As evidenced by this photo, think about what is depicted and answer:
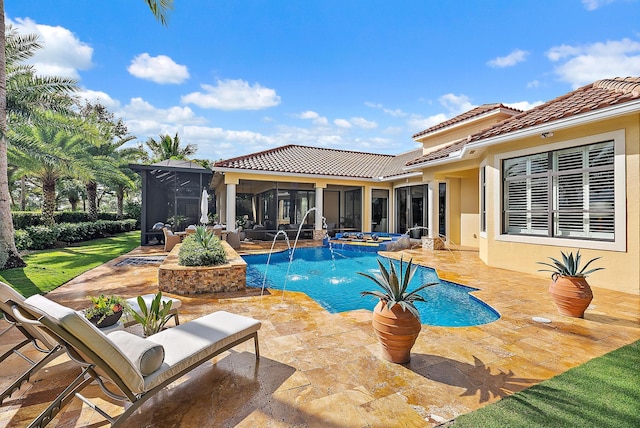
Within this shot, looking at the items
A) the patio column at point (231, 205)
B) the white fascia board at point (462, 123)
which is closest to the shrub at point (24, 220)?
the patio column at point (231, 205)

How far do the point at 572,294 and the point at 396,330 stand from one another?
4.05m

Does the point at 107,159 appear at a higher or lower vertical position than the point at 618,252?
higher

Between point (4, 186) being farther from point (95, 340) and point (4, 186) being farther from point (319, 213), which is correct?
point (319, 213)

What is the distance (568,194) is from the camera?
27.5 feet

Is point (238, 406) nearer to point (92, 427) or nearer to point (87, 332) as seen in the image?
point (92, 427)

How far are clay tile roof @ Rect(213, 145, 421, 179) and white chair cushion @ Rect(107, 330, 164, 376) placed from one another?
1343cm

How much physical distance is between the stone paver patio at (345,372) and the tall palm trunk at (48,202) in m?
14.7

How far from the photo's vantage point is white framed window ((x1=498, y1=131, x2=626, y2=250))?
292 inches

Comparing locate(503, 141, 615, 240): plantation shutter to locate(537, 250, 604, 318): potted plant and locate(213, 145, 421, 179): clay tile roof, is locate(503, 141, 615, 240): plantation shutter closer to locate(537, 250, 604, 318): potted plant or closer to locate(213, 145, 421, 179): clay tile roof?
locate(537, 250, 604, 318): potted plant

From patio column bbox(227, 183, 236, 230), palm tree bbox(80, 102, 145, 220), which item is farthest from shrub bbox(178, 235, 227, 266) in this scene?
palm tree bbox(80, 102, 145, 220)

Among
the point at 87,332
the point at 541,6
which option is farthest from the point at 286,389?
the point at 541,6

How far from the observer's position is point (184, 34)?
1419 centimetres

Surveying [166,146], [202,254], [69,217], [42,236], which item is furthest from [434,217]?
[166,146]

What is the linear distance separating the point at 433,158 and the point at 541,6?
6891mm
